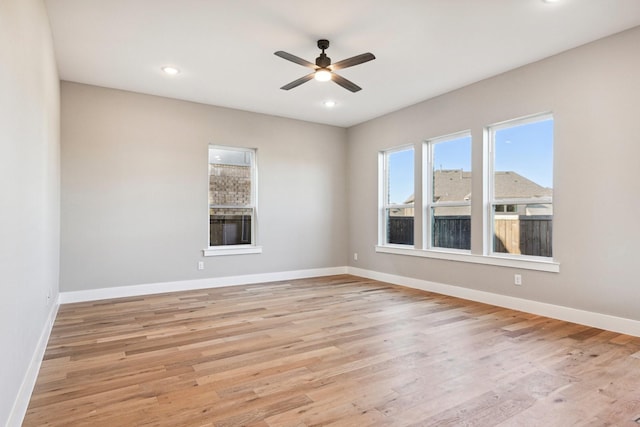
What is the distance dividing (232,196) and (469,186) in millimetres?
3581

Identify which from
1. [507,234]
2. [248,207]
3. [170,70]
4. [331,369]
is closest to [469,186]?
[507,234]

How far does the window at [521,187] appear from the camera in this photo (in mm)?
4016

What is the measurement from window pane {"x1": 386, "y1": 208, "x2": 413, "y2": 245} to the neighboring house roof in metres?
0.23

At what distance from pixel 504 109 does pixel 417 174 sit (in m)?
1.52

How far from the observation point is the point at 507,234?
4.43 meters

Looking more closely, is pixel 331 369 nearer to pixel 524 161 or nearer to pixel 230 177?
pixel 524 161

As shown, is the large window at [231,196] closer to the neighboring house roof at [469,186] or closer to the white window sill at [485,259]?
the white window sill at [485,259]

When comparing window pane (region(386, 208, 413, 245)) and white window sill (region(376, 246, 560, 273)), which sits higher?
window pane (region(386, 208, 413, 245))

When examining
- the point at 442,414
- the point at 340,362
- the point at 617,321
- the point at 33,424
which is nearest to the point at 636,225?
the point at 617,321

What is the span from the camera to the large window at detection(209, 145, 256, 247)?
5691 mm

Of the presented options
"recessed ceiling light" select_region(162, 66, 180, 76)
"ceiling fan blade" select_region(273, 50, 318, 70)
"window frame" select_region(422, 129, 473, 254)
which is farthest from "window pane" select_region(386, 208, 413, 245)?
"recessed ceiling light" select_region(162, 66, 180, 76)

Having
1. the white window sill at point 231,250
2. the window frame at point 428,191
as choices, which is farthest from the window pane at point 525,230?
the white window sill at point 231,250

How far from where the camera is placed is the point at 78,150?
182 inches

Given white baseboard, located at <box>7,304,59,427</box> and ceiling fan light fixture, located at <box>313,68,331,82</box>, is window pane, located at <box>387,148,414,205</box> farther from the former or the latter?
white baseboard, located at <box>7,304,59,427</box>
